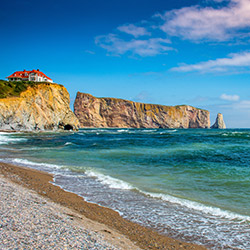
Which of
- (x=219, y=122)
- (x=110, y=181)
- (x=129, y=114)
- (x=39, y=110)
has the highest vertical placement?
(x=129, y=114)

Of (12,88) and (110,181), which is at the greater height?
(12,88)

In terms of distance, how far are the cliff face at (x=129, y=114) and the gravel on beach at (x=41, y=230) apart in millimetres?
108993

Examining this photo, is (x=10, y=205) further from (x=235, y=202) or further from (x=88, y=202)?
(x=235, y=202)

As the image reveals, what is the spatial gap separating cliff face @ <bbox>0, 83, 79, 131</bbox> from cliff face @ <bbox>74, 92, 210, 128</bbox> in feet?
153

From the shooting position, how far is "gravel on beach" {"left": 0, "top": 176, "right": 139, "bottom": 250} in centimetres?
318

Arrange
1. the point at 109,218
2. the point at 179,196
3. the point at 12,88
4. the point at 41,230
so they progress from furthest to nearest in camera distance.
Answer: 1. the point at 12,88
2. the point at 179,196
3. the point at 109,218
4. the point at 41,230

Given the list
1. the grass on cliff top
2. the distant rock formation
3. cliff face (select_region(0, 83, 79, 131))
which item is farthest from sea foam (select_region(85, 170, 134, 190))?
the distant rock formation

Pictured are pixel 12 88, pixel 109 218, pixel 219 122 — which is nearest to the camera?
pixel 109 218

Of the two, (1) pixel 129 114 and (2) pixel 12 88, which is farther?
(1) pixel 129 114

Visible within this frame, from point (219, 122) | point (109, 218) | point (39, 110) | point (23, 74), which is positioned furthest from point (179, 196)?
point (219, 122)

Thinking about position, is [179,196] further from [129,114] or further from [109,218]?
[129,114]

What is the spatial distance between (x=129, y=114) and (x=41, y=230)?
11950cm

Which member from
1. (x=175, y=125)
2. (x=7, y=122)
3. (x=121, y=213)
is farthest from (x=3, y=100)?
(x=175, y=125)

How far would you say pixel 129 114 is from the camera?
4835 inches
